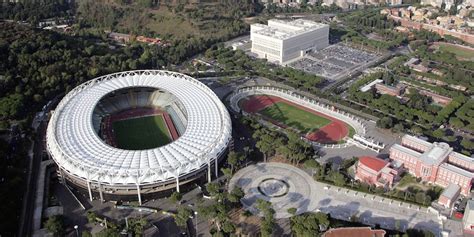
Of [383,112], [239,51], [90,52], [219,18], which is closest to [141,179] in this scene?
[383,112]

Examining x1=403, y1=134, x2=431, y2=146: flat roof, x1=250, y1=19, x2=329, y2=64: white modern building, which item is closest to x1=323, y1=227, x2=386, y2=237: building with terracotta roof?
x1=403, y1=134, x2=431, y2=146: flat roof

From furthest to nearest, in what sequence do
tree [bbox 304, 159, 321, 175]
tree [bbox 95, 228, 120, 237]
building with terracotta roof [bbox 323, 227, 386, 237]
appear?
tree [bbox 304, 159, 321, 175] → building with terracotta roof [bbox 323, 227, 386, 237] → tree [bbox 95, 228, 120, 237]

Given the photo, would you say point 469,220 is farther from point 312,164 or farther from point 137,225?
point 137,225

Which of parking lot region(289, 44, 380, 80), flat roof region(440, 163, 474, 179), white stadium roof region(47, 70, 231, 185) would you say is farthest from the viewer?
parking lot region(289, 44, 380, 80)

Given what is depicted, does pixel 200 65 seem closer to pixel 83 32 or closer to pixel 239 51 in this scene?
pixel 239 51

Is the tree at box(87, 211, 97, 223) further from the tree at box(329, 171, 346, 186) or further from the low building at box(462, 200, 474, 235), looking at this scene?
the low building at box(462, 200, 474, 235)

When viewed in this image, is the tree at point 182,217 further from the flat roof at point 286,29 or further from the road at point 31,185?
the flat roof at point 286,29

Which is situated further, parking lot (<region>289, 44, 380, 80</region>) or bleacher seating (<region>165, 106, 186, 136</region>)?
parking lot (<region>289, 44, 380, 80</region>)

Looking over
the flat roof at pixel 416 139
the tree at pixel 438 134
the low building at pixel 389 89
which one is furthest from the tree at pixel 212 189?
the low building at pixel 389 89
